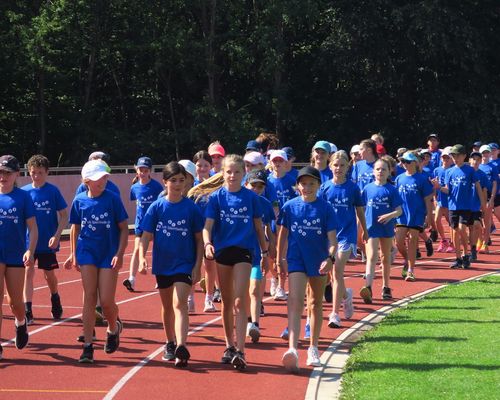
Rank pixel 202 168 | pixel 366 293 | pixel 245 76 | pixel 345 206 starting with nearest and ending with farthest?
pixel 345 206, pixel 202 168, pixel 366 293, pixel 245 76

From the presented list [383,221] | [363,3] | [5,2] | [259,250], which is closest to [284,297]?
[383,221]

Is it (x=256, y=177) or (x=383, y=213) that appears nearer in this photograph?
(x=256, y=177)

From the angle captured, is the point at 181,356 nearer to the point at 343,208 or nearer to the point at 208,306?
the point at 343,208

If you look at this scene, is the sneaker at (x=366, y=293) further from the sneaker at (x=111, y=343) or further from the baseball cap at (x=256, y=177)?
the sneaker at (x=111, y=343)

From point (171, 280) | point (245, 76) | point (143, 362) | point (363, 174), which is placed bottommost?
point (143, 362)

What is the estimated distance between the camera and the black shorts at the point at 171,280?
1037cm

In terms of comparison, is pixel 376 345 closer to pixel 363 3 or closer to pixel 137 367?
pixel 137 367

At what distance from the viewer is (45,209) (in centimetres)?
1316

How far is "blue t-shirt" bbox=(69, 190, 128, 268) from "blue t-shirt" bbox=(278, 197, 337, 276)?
5.53 feet

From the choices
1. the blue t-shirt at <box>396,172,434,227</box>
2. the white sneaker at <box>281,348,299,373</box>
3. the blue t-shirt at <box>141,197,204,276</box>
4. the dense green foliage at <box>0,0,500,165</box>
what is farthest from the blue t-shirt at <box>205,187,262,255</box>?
the dense green foliage at <box>0,0,500,165</box>

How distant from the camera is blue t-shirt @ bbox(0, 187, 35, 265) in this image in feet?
36.0

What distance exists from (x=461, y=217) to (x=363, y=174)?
2887 millimetres

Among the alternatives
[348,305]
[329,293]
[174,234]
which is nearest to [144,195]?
[329,293]

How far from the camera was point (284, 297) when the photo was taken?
1515 cm
